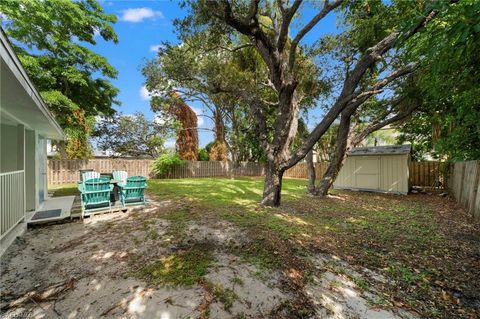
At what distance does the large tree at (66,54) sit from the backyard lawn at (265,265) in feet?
28.4

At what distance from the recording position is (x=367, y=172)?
11797 mm

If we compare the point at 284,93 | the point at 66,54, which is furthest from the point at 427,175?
the point at 66,54

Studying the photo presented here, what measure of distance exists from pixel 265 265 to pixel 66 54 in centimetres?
1354

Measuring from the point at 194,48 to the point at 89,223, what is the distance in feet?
19.1

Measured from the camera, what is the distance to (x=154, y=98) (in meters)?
14.1

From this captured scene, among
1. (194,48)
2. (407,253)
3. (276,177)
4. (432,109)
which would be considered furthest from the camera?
(432,109)

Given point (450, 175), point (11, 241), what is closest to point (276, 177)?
point (11, 241)

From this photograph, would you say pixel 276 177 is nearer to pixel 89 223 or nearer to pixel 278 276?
pixel 278 276

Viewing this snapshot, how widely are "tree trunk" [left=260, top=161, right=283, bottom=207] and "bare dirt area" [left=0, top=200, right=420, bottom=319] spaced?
2.62 m

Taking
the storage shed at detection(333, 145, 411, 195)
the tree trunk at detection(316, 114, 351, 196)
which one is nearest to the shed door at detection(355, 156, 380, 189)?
the storage shed at detection(333, 145, 411, 195)

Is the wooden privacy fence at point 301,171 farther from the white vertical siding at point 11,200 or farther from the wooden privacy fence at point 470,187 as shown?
the white vertical siding at point 11,200

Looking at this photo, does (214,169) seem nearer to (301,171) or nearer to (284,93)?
(301,171)

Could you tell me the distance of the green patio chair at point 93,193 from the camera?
5457 mm

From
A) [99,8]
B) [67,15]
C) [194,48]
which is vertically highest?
[99,8]
